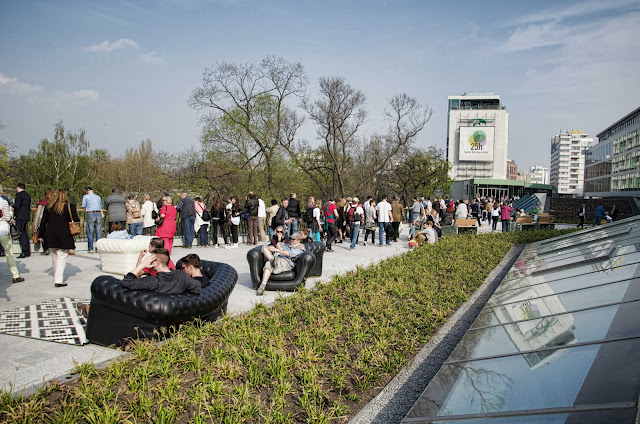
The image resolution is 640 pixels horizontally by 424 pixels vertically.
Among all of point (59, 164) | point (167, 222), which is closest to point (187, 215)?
point (167, 222)

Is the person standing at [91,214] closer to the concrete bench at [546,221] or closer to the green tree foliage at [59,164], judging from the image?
the concrete bench at [546,221]

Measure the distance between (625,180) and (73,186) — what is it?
73625mm

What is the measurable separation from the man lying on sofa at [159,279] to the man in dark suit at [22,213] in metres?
6.71

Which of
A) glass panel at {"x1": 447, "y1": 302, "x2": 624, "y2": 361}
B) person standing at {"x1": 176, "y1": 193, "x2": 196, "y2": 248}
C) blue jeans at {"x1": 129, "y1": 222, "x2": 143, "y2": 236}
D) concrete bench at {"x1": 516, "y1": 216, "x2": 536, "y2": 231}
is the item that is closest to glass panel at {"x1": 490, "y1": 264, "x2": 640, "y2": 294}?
glass panel at {"x1": 447, "y1": 302, "x2": 624, "y2": 361}

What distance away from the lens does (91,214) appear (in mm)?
12430

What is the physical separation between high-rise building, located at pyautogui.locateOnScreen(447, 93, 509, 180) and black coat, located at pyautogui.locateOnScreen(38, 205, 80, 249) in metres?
102

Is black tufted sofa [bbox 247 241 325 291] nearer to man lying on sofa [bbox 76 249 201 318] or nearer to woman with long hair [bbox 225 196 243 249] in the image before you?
man lying on sofa [bbox 76 249 201 318]

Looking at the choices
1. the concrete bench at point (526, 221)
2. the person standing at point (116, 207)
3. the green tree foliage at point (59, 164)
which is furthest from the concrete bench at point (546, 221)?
the green tree foliage at point (59, 164)

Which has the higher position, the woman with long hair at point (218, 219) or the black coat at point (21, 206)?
the black coat at point (21, 206)

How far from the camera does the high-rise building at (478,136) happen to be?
10225 centimetres

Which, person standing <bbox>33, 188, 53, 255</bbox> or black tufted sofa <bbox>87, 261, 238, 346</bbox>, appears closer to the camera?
black tufted sofa <bbox>87, 261, 238, 346</bbox>

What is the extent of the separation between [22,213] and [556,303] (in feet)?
39.4

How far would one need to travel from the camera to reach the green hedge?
11.3ft

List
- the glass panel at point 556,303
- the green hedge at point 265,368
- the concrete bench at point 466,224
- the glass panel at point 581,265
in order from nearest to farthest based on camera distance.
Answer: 1. the green hedge at point 265,368
2. the glass panel at point 556,303
3. the glass panel at point 581,265
4. the concrete bench at point 466,224
